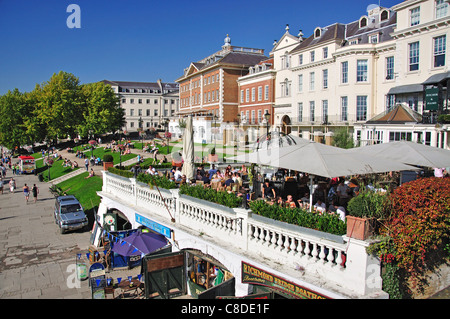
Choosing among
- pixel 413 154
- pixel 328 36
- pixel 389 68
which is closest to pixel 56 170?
pixel 328 36

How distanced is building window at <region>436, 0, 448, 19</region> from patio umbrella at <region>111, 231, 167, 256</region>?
2527 cm

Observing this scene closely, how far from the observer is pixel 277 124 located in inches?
1841

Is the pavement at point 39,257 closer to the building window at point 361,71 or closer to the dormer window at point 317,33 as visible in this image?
the building window at point 361,71

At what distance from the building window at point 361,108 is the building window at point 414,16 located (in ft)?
27.3

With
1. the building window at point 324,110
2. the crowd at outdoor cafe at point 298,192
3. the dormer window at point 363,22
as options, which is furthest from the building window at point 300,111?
the crowd at outdoor cafe at point 298,192

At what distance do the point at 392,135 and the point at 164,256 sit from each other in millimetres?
22084

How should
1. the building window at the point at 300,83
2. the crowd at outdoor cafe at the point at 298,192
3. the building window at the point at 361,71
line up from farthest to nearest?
the building window at the point at 300,83, the building window at the point at 361,71, the crowd at outdoor cafe at the point at 298,192

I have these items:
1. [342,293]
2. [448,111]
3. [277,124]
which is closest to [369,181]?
[342,293]

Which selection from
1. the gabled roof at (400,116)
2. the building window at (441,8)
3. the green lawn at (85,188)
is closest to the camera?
the building window at (441,8)

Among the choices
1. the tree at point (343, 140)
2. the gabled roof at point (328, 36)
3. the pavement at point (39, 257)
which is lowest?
the pavement at point (39, 257)

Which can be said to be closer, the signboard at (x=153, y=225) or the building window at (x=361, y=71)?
the signboard at (x=153, y=225)

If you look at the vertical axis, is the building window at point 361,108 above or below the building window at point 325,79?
below

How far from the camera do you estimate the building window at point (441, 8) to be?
23891 mm

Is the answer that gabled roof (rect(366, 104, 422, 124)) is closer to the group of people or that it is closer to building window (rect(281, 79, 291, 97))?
the group of people
